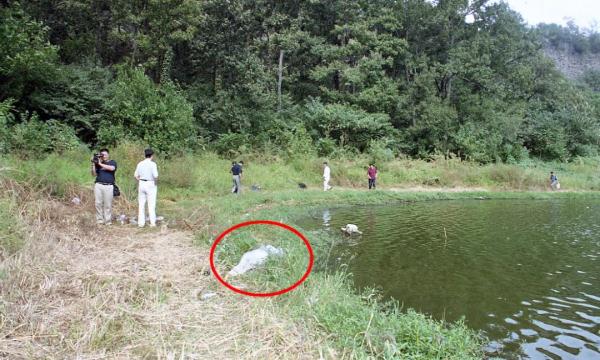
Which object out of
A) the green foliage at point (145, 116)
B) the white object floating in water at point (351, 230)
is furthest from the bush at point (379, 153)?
the white object floating in water at point (351, 230)

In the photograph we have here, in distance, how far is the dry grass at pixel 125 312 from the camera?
3727 millimetres

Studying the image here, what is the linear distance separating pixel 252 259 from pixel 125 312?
225cm

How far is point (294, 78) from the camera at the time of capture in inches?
1196

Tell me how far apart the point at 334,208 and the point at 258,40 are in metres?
16.0

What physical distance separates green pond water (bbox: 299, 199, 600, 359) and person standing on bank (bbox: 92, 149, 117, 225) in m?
4.85

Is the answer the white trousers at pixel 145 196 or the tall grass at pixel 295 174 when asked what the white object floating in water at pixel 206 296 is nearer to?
the white trousers at pixel 145 196

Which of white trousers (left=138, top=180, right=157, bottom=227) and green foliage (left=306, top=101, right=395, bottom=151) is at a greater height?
green foliage (left=306, top=101, right=395, bottom=151)

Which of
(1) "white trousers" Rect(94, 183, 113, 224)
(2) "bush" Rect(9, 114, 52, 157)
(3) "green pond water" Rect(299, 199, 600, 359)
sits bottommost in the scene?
(3) "green pond water" Rect(299, 199, 600, 359)

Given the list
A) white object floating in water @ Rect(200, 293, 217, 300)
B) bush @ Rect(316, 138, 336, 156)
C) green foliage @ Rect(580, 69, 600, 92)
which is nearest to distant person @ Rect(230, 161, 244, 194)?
bush @ Rect(316, 138, 336, 156)

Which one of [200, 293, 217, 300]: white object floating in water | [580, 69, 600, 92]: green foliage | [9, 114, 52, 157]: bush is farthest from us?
[580, 69, 600, 92]: green foliage

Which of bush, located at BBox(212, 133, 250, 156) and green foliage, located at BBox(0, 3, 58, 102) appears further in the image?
bush, located at BBox(212, 133, 250, 156)

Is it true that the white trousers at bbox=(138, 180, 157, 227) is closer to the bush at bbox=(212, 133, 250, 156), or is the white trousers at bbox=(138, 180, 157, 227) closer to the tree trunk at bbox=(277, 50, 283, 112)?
the bush at bbox=(212, 133, 250, 156)

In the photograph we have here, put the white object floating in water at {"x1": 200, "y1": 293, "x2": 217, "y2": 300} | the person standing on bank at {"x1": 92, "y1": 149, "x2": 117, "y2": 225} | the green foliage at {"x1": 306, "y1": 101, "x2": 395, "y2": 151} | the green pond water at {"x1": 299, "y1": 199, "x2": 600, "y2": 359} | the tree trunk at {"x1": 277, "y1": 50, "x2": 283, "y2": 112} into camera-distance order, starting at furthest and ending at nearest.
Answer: the tree trunk at {"x1": 277, "y1": 50, "x2": 283, "y2": 112}
the green foliage at {"x1": 306, "y1": 101, "x2": 395, "y2": 151}
the person standing on bank at {"x1": 92, "y1": 149, "x2": 117, "y2": 225}
the green pond water at {"x1": 299, "y1": 199, "x2": 600, "y2": 359}
the white object floating in water at {"x1": 200, "y1": 293, "x2": 217, "y2": 300}

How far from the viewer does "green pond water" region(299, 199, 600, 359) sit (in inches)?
226
